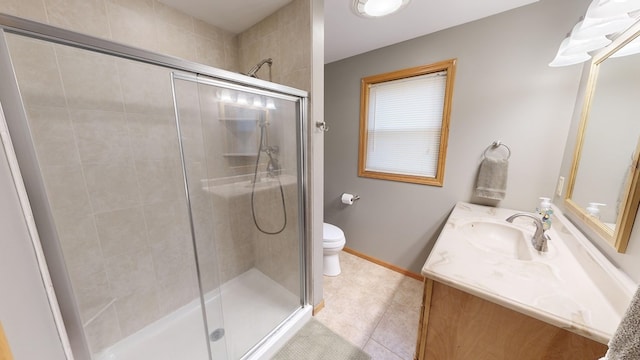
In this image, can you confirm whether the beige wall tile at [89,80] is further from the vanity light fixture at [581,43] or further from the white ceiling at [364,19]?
the vanity light fixture at [581,43]

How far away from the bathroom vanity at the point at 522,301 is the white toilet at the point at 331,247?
100cm

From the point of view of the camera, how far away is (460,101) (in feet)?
5.43

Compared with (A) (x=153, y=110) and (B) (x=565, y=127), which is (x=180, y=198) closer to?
(A) (x=153, y=110)

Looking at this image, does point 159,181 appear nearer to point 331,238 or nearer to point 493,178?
point 331,238

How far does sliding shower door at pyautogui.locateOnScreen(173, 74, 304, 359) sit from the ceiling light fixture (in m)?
0.74

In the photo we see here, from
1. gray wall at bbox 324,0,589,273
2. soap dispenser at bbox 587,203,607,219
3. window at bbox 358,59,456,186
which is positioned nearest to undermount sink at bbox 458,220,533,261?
soap dispenser at bbox 587,203,607,219

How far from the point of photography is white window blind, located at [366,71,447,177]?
71.1 inches

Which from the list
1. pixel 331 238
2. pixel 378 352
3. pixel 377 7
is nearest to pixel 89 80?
pixel 377 7

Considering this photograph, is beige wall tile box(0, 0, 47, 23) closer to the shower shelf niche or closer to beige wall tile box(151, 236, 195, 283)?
the shower shelf niche

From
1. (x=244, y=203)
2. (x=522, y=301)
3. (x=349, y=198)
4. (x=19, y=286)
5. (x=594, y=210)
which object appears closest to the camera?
(x=19, y=286)

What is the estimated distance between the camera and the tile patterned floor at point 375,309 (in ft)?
4.61

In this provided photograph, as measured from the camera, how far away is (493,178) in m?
1.55

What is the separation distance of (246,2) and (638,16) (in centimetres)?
184

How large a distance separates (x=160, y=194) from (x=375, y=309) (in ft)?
6.06
